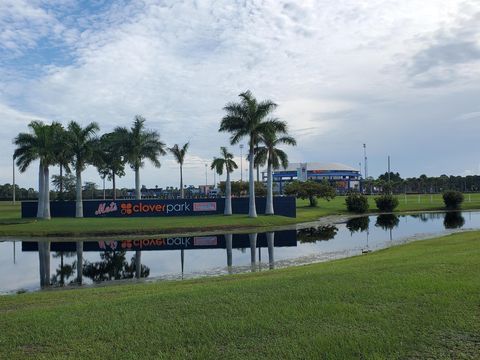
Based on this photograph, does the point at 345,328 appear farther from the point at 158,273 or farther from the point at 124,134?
the point at 124,134

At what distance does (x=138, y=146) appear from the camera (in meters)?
53.2

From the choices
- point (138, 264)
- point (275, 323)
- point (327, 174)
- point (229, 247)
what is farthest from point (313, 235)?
point (327, 174)

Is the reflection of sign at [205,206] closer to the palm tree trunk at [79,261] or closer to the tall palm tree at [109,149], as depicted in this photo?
the tall palm tree at [109,149]

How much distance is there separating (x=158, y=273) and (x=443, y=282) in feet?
40.4

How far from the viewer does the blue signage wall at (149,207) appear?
49.3 m

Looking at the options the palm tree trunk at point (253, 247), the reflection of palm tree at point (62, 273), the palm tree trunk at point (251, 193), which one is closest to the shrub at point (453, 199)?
the palm tree trunk at point (251, 193)

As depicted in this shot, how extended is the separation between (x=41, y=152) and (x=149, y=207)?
12.4 m

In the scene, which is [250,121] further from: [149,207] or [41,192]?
[41,192]

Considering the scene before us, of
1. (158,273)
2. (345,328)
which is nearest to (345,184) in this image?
(158,273)

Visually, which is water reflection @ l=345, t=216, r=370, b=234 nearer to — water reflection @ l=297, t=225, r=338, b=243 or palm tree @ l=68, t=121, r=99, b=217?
water reflection @ l=297, t=225, r=338, b=243

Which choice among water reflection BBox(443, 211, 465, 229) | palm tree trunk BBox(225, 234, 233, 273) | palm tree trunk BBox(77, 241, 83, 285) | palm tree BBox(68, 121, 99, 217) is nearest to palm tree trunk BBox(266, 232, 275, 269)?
palm tree trunk BBox(225, 234, 233, 273)

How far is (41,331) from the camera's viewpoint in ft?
23.9

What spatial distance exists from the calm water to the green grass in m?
8.99

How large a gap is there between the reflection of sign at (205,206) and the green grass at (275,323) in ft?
135
